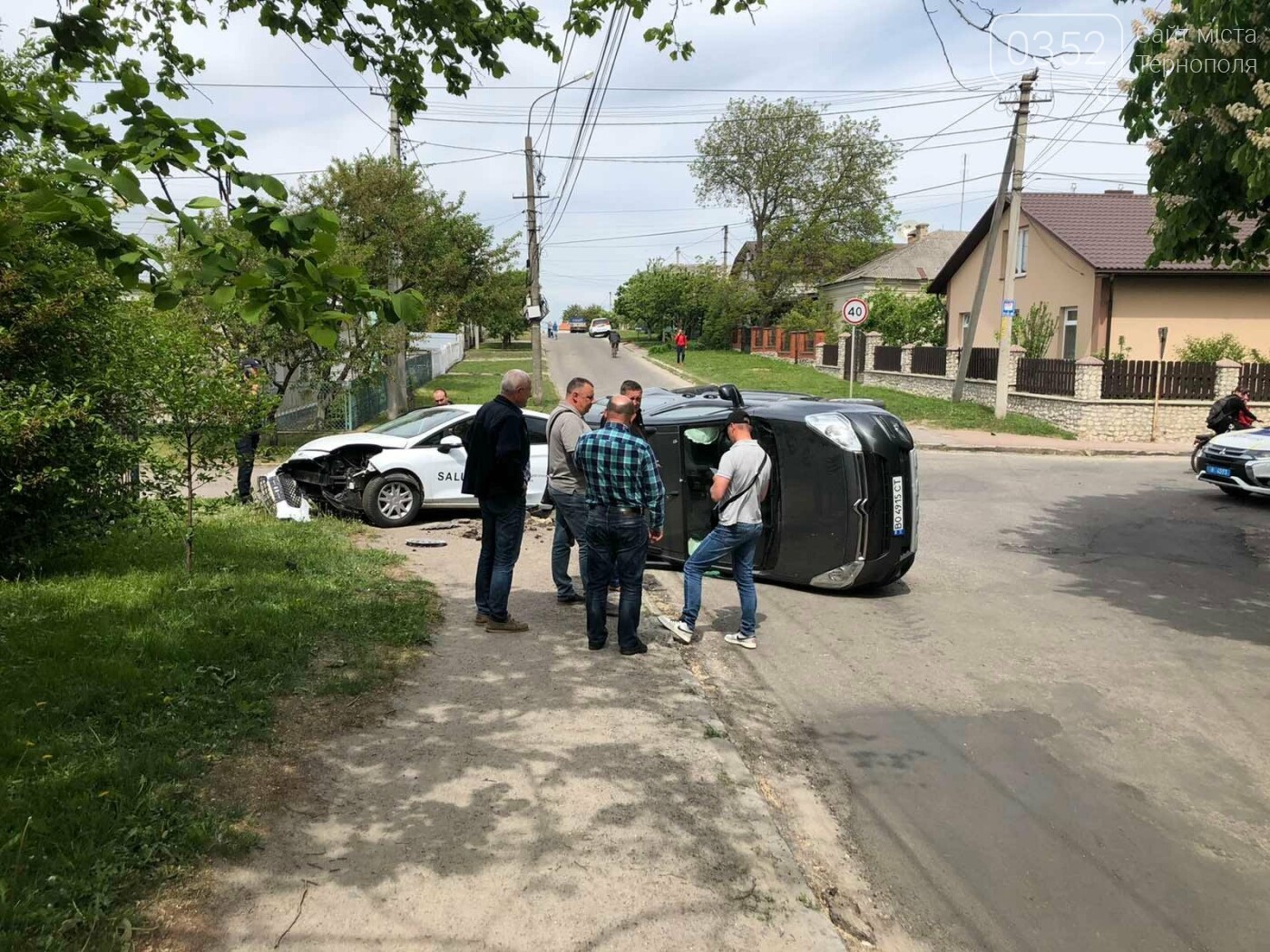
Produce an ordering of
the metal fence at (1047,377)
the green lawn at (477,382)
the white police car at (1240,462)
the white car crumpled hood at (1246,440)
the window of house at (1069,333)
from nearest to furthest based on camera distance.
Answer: the white police car at (1240,462), the white car crumpled hood at (1246,440), the metal fence at (1047,377), the window of house at (1069,333), the green lawn at (477,382)

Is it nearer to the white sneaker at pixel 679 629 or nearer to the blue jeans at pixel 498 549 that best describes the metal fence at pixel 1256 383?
the white sneaker at pixel 679 629

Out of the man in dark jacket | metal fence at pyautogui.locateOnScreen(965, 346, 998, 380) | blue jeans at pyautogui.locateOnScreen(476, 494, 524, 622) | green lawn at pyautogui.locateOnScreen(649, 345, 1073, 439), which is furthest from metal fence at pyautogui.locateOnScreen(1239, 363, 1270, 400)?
blue jeans at pyautogui.locateOnScreen(476, 494, 524, 622)

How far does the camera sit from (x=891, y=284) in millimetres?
52938

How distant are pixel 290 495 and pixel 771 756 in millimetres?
7718

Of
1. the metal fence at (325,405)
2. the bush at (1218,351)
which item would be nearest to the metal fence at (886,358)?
the bush at (1218,351)

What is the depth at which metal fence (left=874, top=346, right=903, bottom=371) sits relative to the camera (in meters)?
32.5

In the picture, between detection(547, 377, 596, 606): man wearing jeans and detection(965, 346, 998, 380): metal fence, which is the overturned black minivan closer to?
detection(547, 377, 596, 606): man wearing jeans

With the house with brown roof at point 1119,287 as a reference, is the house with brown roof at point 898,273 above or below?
above

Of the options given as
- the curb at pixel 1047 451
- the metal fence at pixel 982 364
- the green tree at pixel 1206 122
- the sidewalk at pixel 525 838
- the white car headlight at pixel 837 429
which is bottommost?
the curb at pixel 1047 451

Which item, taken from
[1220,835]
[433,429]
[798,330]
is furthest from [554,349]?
[1220,835]

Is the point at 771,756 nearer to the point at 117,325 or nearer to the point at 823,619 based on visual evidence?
the point at 823,619

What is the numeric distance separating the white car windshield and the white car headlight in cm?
546

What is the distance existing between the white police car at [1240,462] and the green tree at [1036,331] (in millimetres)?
14205

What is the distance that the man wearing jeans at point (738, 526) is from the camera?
264 inches
